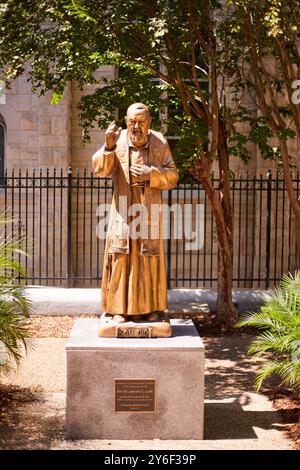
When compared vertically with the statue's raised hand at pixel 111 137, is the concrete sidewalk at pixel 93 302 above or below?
below

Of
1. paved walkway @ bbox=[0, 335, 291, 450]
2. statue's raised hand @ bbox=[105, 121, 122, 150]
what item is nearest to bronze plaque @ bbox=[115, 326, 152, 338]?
paved walkway @ bbox=[0, 335, 291, 450]

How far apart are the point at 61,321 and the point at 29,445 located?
19.6ft

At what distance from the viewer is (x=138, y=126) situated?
6.68m

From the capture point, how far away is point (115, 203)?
6809 mm

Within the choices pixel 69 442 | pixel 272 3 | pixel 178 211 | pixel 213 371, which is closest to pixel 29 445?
pixel 69 442

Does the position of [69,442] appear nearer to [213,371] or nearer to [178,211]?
[213,371]

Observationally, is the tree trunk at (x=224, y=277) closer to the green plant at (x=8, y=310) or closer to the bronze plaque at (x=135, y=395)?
the green plant at (x=8, y=310)

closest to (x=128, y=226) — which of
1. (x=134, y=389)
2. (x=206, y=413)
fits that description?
(x=134, y=389)

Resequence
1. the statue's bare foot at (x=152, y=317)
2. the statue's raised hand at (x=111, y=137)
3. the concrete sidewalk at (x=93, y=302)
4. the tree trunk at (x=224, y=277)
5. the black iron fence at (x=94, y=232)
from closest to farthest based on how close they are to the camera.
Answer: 1. the statue's raised hand at (x=111, y=137)
2. the statue's bare foot at (x=152, y=317)
3. the tree trunk at (x=224, y=277)
4. the concrete sidewalk at (x=93, y=302)
5. the black iron fence at (x=94, y=232)

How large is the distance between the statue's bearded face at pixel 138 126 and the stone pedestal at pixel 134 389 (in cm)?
185

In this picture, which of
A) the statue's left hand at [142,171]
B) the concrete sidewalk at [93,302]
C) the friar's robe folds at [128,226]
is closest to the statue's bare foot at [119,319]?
the friar's robe folds at [128,226]

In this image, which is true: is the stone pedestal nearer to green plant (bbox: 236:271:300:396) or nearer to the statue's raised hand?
green plant (bbox: 236:271:300:396)

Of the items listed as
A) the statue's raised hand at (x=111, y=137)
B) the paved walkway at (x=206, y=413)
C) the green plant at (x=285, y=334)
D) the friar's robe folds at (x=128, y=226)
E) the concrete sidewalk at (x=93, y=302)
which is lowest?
the paved walkway at (x=206, y=413)

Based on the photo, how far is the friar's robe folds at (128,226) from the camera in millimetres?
6738
